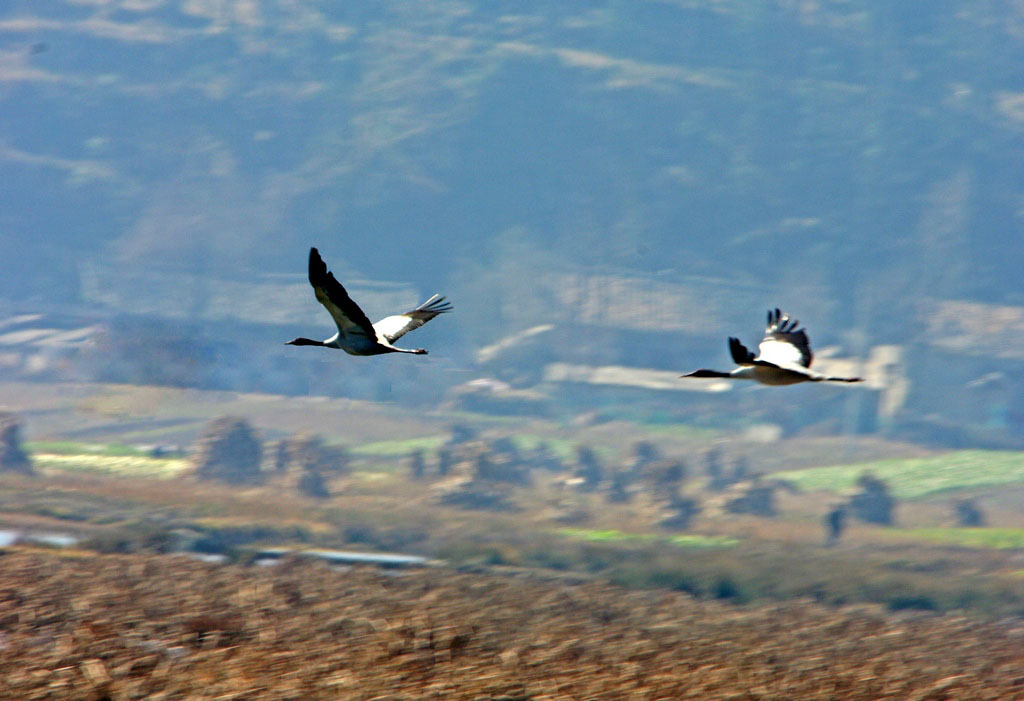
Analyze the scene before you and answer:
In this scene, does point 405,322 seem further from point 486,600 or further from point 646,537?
point 646,537

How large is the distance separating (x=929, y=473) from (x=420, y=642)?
12811 centimetres

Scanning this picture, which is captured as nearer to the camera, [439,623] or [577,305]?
[439,623]

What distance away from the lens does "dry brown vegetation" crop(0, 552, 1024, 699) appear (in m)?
29.4

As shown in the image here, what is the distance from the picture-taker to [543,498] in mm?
117688

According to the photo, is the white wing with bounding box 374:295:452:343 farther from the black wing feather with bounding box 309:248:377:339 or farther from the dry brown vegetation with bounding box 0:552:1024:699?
the dry brown vegetation with bounding box 0:552:1024:699

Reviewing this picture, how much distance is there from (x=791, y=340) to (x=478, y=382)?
158 meters

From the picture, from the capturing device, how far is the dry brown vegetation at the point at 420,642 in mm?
29384

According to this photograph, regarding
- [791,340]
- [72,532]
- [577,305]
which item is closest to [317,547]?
[72,532]

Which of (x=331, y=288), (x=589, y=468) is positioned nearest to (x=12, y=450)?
(x=589, y=468)

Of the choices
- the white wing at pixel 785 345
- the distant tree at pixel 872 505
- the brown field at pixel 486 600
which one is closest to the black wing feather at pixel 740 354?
the white wing at pixel 785 345

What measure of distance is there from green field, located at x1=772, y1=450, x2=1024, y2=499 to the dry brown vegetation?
77378 millimetres

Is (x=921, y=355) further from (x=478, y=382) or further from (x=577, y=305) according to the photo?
(x=478, y=382)

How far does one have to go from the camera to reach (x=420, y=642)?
1276 inches

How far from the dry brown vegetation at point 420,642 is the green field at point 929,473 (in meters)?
77.4
